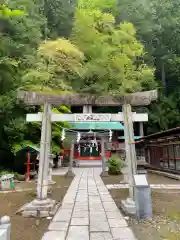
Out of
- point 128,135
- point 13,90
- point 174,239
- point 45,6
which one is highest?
point 45,6

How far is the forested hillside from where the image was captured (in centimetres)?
727

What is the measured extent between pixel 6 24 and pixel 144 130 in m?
22.4

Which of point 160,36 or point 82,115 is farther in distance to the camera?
point 160,36

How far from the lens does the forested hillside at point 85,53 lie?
727 cm

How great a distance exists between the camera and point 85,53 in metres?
8.17

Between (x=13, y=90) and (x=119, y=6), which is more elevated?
(x=119, y=6)

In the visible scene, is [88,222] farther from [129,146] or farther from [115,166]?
[115,166]

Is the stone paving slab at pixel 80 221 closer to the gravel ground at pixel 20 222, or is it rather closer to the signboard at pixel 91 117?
the gravel ground at pixel 20 222

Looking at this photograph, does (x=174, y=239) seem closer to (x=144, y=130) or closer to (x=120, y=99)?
(x=120, y=99)

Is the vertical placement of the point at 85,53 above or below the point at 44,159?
above

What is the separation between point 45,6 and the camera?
2594 centimetres

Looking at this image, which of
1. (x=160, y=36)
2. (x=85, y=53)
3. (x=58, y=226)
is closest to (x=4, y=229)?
(x=58, y=226)

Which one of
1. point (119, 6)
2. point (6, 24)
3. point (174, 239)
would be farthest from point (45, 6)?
point (174, 239)

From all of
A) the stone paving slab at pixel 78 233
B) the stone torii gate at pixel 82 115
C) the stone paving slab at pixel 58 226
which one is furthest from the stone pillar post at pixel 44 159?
the stone paving slab at pixel 78 233
